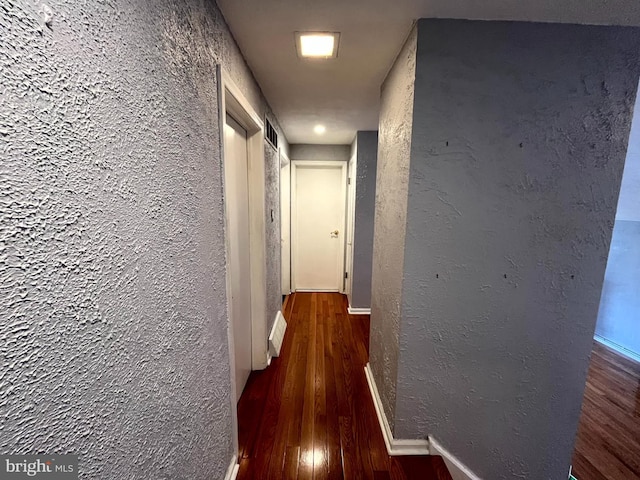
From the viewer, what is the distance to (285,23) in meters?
1.22

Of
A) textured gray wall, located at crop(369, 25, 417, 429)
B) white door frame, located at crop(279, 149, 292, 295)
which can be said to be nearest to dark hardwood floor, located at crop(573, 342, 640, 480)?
textured gray wall, located at crop(369, 25, 417, 429)

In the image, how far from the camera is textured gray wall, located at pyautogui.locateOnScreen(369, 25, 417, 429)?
132 cm

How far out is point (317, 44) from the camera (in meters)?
1.38

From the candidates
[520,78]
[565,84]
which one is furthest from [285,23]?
[565,84]

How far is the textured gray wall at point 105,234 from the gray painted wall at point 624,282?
13.3 ft

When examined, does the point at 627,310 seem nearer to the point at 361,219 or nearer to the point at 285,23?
the point at 361,219

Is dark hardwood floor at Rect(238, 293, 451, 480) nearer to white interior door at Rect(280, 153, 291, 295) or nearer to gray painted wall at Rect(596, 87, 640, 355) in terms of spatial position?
white interior door at Rect(280, 153, 291, 295)

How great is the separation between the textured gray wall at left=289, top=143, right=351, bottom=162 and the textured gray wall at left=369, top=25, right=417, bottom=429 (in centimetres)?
200

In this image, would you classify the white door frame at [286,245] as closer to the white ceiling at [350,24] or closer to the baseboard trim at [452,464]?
the white ceiling at [350,24]

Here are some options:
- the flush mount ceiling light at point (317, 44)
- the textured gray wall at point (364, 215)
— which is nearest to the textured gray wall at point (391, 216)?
the flush mount ceiling light at point (317, 44)

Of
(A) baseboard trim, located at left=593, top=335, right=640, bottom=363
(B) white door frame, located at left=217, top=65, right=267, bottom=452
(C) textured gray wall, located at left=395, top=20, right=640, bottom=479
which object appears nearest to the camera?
(C) textured gray wall, located at left=395, top=20, right=640, bottom=479

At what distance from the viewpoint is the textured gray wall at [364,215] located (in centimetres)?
312

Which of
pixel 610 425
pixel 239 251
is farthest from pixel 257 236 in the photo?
pixel 610 425

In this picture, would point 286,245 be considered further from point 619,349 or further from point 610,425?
point 619,349
